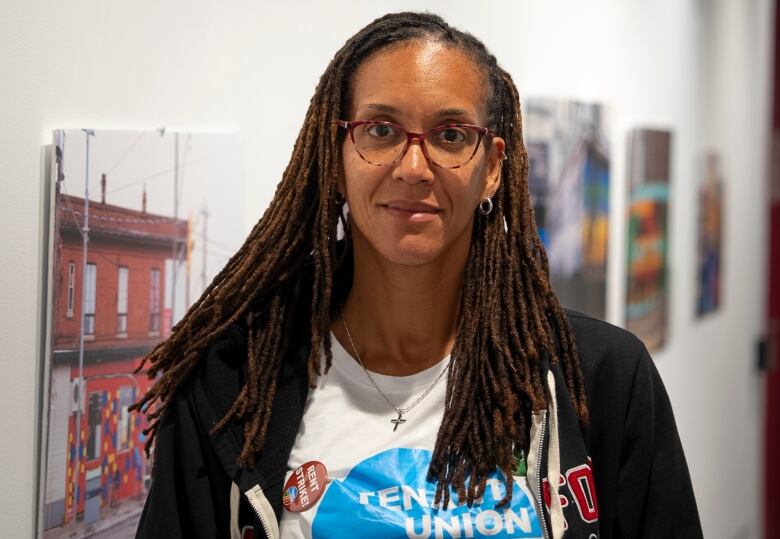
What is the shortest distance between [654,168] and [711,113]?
3.14 ft

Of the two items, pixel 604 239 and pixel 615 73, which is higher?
pixel 615 73

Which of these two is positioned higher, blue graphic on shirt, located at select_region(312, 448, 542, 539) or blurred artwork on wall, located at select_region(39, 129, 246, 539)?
blurred artwork on wall, located at select_region(39, 129, 246, 539)

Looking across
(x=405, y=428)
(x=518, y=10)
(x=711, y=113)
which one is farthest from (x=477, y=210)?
(x=711, y=113)

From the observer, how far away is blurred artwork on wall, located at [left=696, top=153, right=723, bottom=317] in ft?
12.5

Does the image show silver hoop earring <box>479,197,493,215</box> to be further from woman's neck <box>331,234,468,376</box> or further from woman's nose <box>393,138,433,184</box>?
woman's nose <box>393,138,433,184</box>

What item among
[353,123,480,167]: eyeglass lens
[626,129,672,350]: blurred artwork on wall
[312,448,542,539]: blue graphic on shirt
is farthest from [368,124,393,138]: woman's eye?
[626,129,672,350]: blurred artwork on wall

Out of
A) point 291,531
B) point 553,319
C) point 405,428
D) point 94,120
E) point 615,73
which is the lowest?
point 291,531

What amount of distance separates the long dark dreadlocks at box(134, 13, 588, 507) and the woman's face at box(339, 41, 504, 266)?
0.03m

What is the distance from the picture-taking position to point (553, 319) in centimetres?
146

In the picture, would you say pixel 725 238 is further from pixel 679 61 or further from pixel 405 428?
pixel 405 428

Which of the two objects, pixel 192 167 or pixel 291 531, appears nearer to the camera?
pixel 291 531

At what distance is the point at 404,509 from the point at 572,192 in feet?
4.93

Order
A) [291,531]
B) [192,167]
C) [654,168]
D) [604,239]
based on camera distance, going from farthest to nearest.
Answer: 1. [654,168]
2. [604,239]
3. [192,167]
4. [291,531]

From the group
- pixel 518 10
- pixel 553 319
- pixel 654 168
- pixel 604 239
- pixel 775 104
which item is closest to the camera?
pixel 553 319
